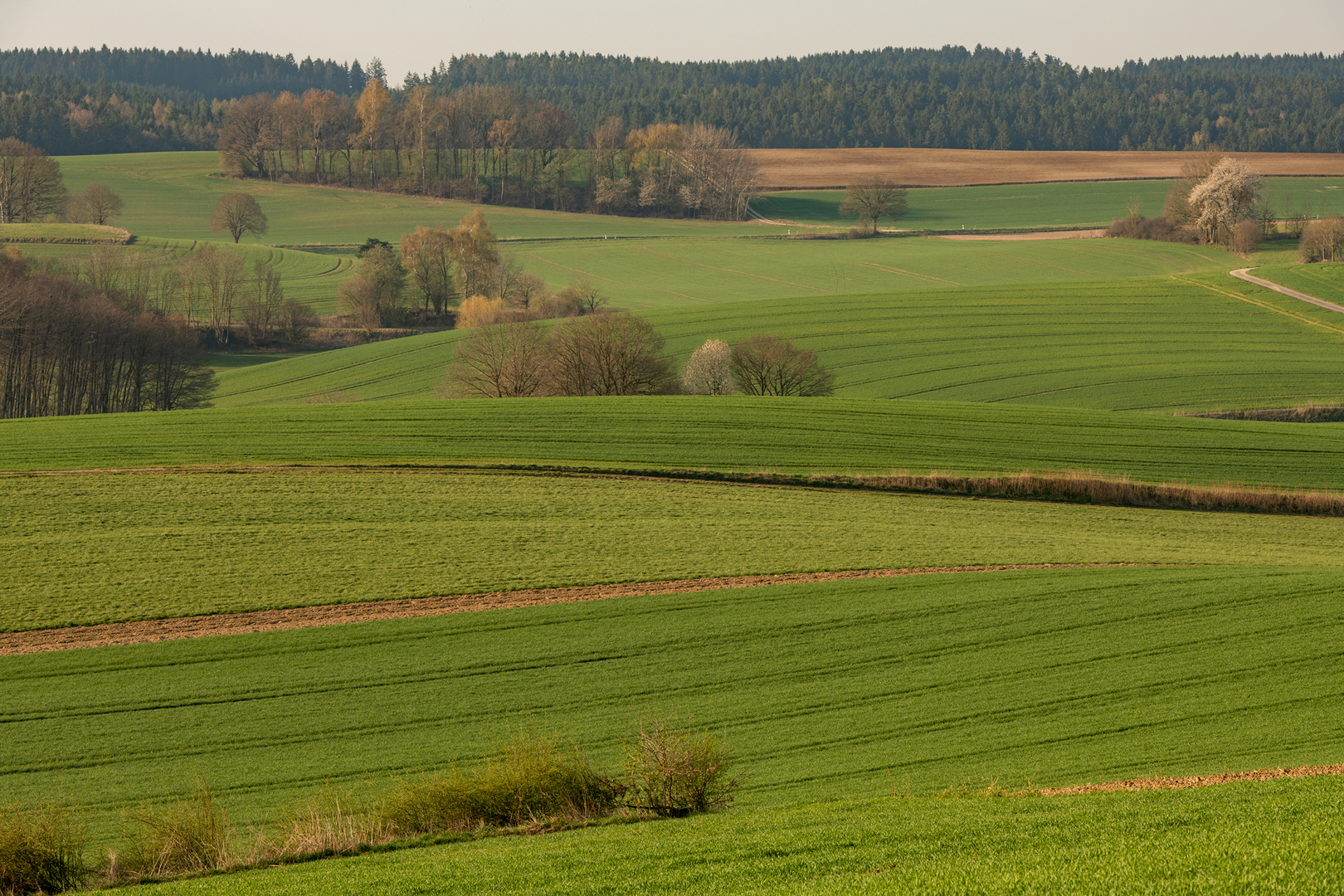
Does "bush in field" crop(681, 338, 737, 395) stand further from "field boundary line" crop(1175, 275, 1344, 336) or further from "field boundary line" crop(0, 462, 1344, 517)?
"field boundary line" crop(1175, 275, 1344, 336)

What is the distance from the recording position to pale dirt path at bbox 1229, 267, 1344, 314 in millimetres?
69938

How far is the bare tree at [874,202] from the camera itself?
12595 cm

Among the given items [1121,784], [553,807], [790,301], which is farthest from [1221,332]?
[553,807]

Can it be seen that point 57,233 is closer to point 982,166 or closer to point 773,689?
point 773,689

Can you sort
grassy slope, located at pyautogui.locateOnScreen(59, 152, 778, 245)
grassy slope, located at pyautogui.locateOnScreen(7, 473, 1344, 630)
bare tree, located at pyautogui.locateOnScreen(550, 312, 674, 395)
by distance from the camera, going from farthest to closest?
grassy slope, located at pyautogui.locateOnScreen(59, 152, 778, 245)
bare tree, located at pyautogui.locateOnScreen(550, 312, 674, 395)
grassy slope, located at pyautogui.locateOnScreen(7, 473, 1344, 630)

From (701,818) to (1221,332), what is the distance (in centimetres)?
6365

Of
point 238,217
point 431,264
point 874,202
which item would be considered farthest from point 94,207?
point 874,202

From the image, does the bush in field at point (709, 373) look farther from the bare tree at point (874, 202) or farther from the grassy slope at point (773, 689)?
the bare tree at point (874, 202)

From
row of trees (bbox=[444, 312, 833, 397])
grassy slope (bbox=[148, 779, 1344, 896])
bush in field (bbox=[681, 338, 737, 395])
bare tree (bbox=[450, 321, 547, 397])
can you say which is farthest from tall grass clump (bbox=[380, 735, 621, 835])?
bush in field (bbox=[681, 338, 737, 395])

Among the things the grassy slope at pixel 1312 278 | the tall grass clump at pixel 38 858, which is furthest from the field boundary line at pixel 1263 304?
the tall grass clump at pixel 38 858

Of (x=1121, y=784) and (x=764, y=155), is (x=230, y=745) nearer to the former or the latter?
(x=1121, y=784)

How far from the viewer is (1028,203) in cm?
14012

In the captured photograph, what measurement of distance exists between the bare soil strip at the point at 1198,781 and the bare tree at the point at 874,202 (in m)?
115

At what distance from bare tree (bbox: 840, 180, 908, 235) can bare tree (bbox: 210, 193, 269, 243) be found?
72.8 m
